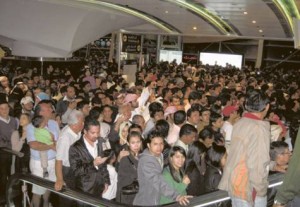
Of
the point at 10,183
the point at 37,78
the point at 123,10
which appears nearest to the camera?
the point at 10,183

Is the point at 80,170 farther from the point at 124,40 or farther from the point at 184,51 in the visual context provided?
the point at 184,51

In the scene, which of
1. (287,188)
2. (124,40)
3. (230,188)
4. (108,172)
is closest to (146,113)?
(108,172)

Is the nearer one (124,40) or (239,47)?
(124,40)

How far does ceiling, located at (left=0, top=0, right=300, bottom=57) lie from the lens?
17.6 m

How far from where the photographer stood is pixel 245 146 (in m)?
3.58

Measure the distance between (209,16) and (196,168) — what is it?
17.0m

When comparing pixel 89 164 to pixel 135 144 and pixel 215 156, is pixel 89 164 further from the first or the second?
pixel 215 156

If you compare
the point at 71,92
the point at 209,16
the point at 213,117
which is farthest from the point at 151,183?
the point at 209,16

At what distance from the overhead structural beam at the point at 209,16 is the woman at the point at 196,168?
1274 centimetres

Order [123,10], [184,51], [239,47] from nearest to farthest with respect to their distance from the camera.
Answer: [123,10], [239,47], [184,51]

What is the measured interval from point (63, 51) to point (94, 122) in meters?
15.9

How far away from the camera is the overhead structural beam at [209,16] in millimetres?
17859

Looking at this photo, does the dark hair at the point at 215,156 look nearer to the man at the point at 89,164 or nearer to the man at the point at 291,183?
the man at the point at 89,164

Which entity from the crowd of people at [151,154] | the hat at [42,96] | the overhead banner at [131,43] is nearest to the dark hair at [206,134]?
the crowd of people at [151,154]
